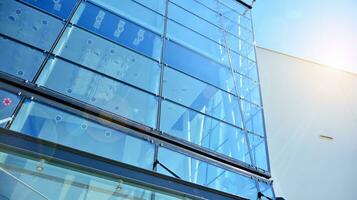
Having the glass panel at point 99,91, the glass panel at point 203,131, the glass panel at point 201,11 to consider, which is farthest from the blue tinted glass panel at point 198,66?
the glass panel at point 201,11

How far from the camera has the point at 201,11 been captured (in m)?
7.54

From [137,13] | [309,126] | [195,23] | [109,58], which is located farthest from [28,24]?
[309,126]

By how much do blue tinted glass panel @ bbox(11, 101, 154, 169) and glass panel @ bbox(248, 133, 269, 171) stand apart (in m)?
2.06

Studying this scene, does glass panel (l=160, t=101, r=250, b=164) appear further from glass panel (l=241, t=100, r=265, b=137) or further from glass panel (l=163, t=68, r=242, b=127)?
glass panel (l=241, t=100, r=265, b=137)

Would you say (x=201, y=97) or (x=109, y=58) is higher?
(x=201, y=97)

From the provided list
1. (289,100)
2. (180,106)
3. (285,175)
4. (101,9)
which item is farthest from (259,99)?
(289,100)

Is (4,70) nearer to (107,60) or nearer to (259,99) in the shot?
(107,60)

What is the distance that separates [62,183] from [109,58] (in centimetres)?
255

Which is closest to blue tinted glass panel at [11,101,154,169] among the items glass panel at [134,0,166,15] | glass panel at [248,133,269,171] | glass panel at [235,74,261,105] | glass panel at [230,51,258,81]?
glass panel at [248,133,269,171]

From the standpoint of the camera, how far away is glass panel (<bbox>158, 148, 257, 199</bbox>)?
3799 mm

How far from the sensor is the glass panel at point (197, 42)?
20.3 ft

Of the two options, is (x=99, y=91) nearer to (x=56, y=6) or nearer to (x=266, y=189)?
(x=56, y=6)

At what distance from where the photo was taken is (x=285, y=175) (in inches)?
331

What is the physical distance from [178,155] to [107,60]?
1826 millimetres
